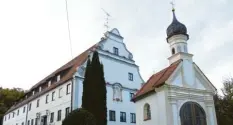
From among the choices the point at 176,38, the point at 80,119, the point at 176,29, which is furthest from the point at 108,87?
the point at 80,119

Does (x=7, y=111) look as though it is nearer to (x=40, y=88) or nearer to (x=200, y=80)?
(x=40, y=88)

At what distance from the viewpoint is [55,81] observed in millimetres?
36688

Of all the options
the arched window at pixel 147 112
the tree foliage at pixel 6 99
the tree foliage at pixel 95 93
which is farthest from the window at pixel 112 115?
the tree foliage at pixel 6 99

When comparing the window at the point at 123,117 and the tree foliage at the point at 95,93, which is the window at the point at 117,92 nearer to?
the window at the point at 123,117

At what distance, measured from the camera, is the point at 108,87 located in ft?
109

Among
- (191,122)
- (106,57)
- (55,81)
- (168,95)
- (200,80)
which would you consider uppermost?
(106,57)

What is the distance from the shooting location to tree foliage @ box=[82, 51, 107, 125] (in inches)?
811

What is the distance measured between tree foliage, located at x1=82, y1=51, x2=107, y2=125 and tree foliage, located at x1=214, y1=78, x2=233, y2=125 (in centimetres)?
1649

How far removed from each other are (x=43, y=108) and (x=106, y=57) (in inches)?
464

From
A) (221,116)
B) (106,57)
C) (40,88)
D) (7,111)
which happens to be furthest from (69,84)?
(7,111)

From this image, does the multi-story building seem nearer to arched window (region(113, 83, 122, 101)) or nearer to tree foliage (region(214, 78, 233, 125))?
arched window (region(113, 83, 122, 101))

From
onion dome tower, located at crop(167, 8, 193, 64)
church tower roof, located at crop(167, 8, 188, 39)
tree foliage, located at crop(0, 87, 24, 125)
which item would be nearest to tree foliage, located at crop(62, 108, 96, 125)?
onion dome tower, located at crop(167, 8, 193, 64)

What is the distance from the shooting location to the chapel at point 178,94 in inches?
862

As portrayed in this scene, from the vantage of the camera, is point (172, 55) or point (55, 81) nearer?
point (172, 55)
